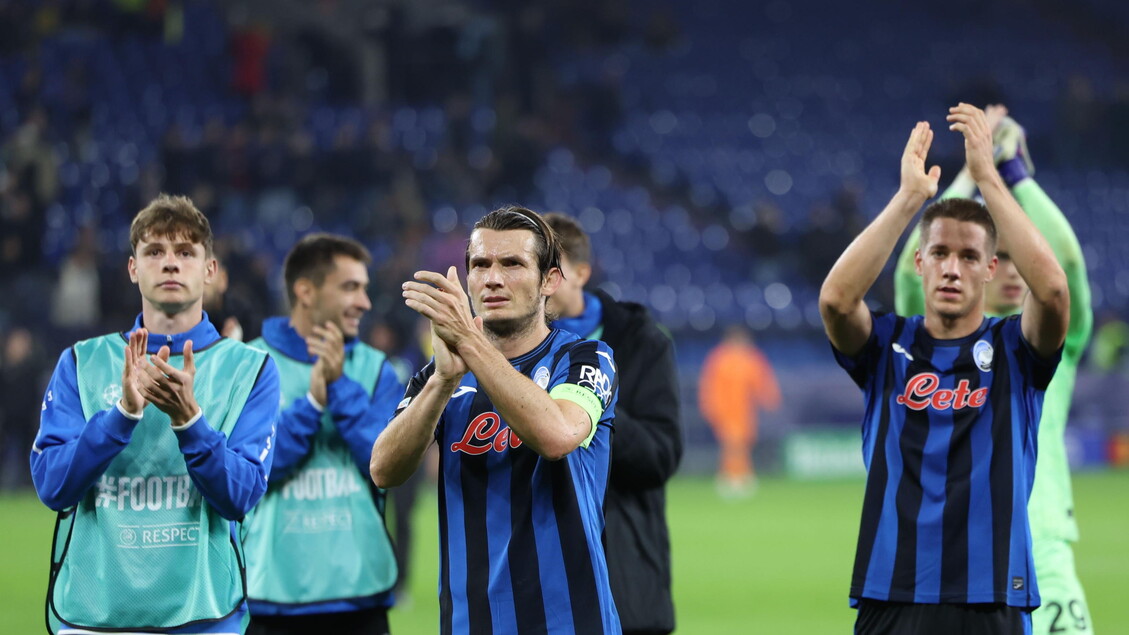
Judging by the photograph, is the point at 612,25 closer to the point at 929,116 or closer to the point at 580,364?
the point at 929,116

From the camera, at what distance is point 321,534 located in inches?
212

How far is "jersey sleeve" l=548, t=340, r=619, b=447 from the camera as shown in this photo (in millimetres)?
3721

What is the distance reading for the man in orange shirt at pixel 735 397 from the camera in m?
19.4

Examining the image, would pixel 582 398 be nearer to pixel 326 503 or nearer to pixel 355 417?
pixel 355 417

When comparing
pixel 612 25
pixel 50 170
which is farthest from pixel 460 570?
pixel 612 25

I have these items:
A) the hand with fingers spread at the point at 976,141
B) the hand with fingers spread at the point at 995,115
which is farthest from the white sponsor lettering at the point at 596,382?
the hand with fingers spread at the point at 995,115

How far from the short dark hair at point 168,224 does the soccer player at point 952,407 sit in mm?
2039

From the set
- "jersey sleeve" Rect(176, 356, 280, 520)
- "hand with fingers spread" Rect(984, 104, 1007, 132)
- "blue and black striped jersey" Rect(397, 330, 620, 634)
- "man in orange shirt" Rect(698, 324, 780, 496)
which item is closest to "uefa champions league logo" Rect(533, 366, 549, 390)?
"blue and black striped jersey" Rect(397, 330, 620, 634)

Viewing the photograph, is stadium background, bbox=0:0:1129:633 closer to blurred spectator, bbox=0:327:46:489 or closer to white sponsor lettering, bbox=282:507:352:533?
blurred spectator, bbox=0:327:46:489

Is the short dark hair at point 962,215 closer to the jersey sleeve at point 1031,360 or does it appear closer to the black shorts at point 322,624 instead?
the jersey sleeve at point 1031,360

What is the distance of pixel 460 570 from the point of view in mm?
3750

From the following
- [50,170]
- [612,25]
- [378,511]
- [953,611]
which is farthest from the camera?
[612,25]

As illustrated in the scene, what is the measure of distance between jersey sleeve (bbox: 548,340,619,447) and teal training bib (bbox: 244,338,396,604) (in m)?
1.81

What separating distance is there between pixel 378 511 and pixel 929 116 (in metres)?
25.4
